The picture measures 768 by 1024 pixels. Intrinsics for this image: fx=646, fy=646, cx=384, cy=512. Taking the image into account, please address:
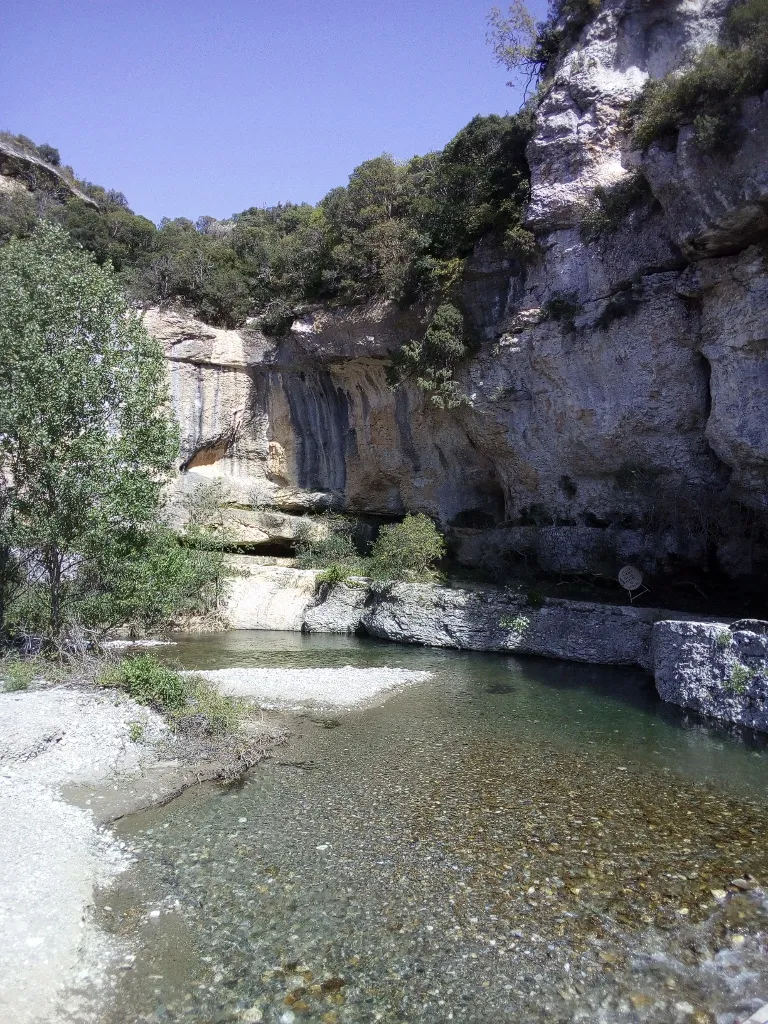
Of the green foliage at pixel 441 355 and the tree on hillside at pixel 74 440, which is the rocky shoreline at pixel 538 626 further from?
the tree on hillside at pixel 74 440

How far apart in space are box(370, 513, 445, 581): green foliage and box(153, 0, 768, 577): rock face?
2.58 m

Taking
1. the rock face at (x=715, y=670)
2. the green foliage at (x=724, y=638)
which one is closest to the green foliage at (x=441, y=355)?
the rock face at (x=715, y=670)

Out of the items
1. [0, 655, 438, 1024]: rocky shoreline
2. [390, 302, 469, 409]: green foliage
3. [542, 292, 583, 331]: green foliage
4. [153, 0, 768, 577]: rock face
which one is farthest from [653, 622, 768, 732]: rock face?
[390, 302, 469, 409]: green foliage

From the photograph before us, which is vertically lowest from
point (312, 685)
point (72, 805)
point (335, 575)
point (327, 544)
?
point (312, 685)

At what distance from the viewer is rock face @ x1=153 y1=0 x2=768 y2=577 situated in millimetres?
17188

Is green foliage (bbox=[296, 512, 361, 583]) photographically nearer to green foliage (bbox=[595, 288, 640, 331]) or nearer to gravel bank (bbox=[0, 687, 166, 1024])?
green foliage (bbox=[595, 288, 640, 331])

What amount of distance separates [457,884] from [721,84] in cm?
1873

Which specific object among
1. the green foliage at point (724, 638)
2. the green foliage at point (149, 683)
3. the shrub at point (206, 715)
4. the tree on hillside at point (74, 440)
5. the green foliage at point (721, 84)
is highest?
the green foliage at point (721, 84)

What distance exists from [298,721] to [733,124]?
17.4 m

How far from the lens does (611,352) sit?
20891mm

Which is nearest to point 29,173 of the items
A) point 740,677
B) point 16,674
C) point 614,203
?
point 614,203

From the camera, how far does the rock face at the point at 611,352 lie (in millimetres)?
17188

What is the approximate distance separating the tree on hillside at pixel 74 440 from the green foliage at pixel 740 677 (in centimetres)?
1171

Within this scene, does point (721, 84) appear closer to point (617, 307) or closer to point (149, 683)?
point (617, 307)
